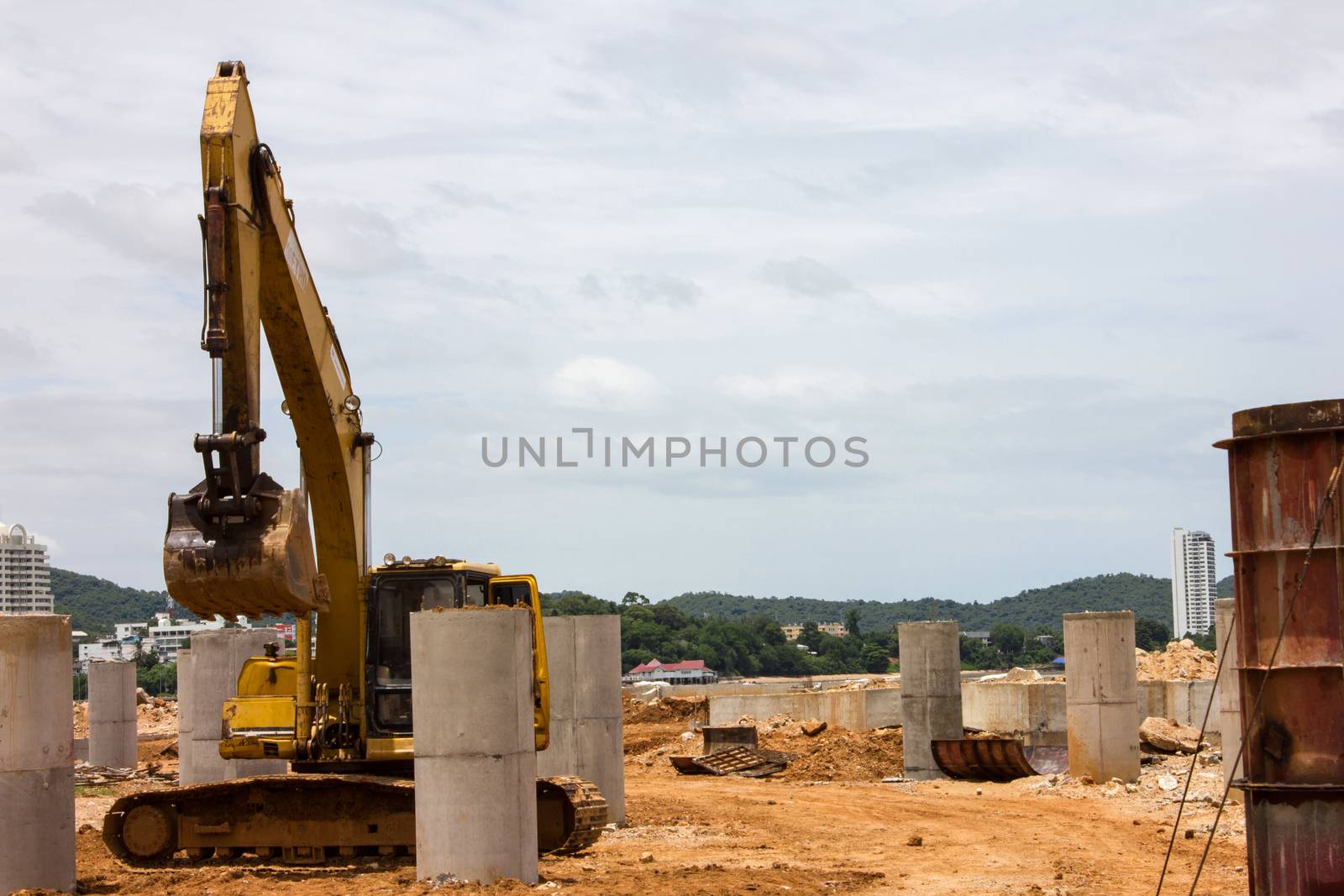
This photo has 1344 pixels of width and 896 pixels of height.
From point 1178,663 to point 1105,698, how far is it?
12.8m

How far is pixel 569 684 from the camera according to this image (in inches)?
753

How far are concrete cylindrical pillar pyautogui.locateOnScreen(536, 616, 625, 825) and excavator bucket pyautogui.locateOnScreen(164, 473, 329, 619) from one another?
8054mm

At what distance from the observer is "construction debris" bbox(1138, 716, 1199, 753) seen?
85.5 ft

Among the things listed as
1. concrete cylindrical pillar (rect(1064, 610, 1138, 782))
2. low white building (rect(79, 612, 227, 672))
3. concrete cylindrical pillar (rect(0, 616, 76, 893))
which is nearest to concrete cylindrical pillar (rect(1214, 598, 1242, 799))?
concrete cylindrical pillar (rect(1064, 610, 1138, 782))

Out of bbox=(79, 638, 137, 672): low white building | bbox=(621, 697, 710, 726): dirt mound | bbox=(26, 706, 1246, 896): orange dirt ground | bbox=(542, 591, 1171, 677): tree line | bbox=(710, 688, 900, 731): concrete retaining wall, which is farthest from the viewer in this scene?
bbox=(79, 638, 137, 672): low white building

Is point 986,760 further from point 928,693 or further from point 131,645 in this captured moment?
point 131,645

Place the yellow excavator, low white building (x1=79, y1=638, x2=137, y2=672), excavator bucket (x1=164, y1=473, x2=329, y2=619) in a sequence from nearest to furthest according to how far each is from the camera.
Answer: excavator bucket (x1=164, y1=473, x2=329, y2=619) → the yellow excavator → low white building (x1=79, y1=638, x2=137, y2=672)

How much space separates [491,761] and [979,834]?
25.3 feet

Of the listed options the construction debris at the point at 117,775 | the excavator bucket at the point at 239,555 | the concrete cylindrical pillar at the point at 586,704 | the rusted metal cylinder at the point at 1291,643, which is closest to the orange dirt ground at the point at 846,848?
the concrete cylindrical pillar at the point at 586,704

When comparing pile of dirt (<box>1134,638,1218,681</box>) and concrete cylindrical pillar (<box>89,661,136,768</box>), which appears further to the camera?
pile of dirt (<box>1134,638,1218,681</box>)

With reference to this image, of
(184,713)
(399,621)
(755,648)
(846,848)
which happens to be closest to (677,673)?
(755,648)

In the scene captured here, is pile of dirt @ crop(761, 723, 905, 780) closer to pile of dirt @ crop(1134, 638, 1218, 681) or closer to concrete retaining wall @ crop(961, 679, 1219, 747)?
concrete retaining wall @ crop(961, 679, 1219, 747)

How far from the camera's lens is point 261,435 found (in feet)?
37.0

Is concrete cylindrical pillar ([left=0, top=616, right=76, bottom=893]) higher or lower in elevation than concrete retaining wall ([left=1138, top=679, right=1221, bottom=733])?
higher
